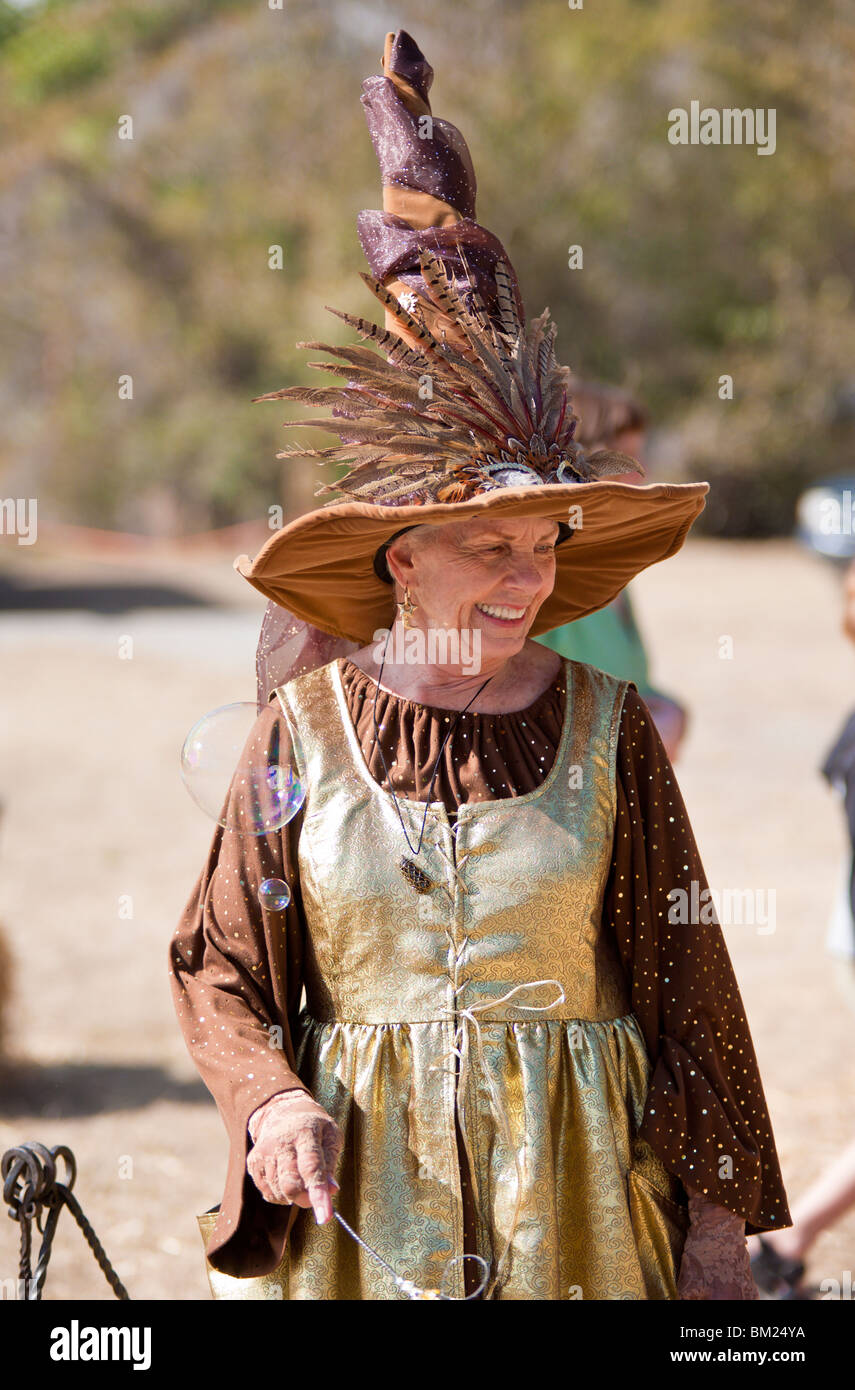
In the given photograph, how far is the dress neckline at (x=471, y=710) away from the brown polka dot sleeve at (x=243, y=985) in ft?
0.50

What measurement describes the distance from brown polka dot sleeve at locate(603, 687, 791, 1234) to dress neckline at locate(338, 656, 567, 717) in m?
0.12

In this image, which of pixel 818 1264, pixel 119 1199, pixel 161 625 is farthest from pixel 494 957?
pixel 161 625

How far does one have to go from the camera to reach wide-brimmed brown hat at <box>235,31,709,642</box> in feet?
7.14

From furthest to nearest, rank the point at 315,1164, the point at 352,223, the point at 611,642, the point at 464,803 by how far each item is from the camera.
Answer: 1. the point at 352,223
2. the point at 611,642
3. the point at 464,803
4. the point at 315,1164

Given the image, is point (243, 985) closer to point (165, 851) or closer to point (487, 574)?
point (487, 574)

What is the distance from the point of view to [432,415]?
220 centimetres

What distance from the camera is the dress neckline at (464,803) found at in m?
2.22

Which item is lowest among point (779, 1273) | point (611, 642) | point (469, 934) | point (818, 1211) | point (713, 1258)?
point (779, 1273)

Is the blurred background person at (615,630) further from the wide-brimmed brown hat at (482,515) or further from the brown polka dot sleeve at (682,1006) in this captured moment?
the brown polka dot sleeve at (682,1006)

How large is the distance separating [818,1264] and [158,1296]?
1742mm

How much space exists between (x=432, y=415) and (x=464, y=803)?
57cm

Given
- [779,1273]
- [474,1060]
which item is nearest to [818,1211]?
[779,1273]

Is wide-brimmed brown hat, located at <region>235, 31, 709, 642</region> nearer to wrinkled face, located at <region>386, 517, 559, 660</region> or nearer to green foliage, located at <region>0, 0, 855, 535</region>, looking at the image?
wrinkled face, located at <region>386, 517, 559, 660</region>

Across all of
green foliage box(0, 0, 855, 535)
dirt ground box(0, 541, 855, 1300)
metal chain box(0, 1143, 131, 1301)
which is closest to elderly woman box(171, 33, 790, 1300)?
metal chain box(0, 1143, 131, 1301)
